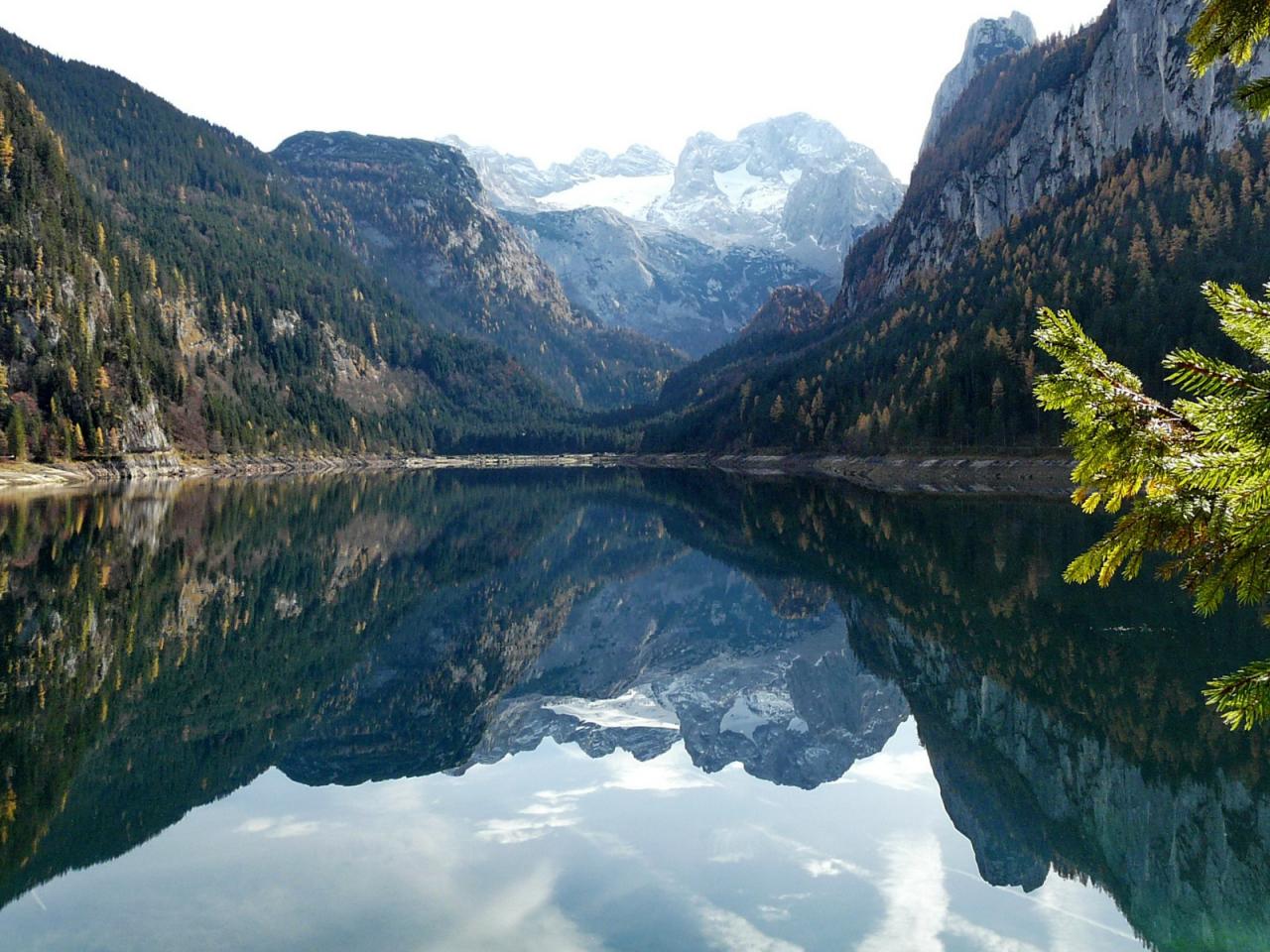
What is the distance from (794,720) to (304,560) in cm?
3758

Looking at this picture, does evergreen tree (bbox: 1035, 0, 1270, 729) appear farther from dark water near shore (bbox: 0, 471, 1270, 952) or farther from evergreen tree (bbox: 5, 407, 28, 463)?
evergreen tree (bbox: 5, 407, 28, 463)

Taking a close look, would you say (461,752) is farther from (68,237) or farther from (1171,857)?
(68,237)

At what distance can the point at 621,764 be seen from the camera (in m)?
23.5

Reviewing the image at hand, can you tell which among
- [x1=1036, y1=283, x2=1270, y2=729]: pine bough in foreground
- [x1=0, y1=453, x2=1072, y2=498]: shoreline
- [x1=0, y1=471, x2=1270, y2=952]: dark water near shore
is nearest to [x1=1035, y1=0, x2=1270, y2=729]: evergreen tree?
[x1=1036, y1=283, x2=1270, y2=729]: pine bough in foreground

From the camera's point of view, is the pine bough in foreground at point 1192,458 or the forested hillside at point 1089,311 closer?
the pine bough in foreground at point 1192,458

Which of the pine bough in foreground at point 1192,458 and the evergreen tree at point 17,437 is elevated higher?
the pine bough in foreground at point 1192,458

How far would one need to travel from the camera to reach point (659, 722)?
29.7 m

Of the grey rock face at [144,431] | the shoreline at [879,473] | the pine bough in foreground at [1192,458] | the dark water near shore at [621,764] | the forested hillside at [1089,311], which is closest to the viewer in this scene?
the pine bough in foreground at [1192,458]

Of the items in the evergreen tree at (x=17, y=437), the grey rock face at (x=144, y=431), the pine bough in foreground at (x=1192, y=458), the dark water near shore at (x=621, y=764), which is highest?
the pine bough in foreground at (x=1192, y=458)

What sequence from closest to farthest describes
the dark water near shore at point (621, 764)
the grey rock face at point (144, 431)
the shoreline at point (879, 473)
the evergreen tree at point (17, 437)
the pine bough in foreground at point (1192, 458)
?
1. the pine bough in foreground at point (1192, 458)
2. the dark water near shore at point (621, 764)
3. the shoreline at point (879, 473)
4. the evergreen tree at point (17, 437)
5. the grey rock face at point (144, 431)

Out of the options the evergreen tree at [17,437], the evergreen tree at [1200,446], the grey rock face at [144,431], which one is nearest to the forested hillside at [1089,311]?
the evergreen tree at [1200,446]

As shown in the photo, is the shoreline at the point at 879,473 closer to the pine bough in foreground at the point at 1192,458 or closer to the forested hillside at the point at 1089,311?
the forested hillside at the point at 1089,311

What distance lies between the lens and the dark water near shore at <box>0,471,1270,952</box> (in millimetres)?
14391

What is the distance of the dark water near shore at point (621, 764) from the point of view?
14.4m
